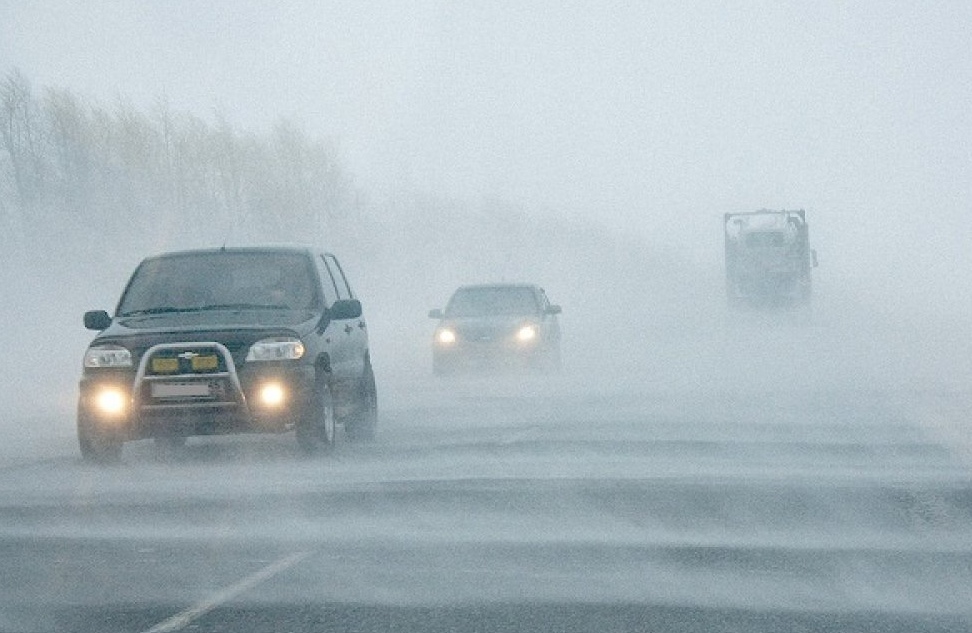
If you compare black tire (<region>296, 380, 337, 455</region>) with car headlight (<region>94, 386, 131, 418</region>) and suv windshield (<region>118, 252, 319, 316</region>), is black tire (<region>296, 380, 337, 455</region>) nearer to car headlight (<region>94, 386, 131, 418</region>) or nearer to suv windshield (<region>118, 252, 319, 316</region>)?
suv windshield (<region>118, 252, 319, 316</region>)

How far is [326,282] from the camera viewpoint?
15.8m

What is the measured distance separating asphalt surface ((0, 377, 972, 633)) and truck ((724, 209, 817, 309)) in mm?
38994

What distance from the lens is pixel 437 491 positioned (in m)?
11.7

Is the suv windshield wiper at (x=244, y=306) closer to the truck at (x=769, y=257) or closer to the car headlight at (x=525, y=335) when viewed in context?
the car headlight at (x=525, y=335)

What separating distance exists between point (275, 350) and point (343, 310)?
1558 mm

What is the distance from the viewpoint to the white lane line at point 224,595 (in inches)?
272

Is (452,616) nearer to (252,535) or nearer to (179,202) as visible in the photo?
(252,535)

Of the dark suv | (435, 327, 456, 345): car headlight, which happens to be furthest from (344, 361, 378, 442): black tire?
(435, 327, 456, 345): car headlight

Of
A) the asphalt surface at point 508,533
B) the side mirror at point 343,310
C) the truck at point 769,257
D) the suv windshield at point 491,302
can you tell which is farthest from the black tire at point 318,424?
the truck at point 769,257

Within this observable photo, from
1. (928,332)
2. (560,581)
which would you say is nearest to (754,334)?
(928,332)

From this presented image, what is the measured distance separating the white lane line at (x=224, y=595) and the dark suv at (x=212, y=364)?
506 cm


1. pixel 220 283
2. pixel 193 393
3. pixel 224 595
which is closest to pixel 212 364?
pixel 193 393

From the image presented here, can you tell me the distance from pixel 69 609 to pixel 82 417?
682cm

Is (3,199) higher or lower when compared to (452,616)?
higher
